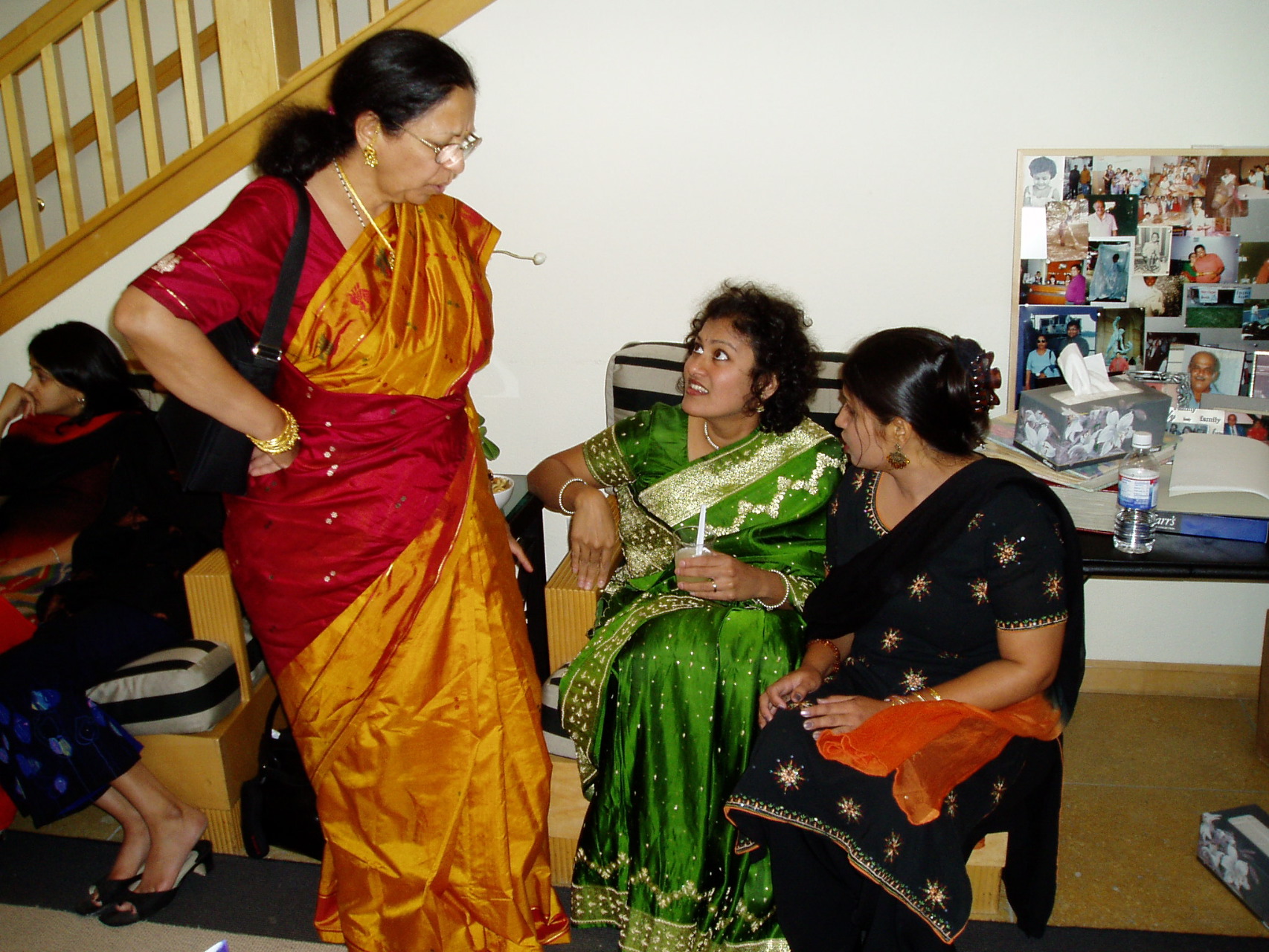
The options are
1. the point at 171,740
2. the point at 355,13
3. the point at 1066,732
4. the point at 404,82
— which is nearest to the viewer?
the point at 404,82

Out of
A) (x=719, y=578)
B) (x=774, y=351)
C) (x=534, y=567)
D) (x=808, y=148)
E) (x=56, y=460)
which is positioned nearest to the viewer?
(x=719, y=578)

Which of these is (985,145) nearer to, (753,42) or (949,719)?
(753,42)

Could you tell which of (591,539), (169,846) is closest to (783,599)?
(591,539)

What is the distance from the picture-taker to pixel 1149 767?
89.5 inches

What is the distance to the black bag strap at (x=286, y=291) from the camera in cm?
139

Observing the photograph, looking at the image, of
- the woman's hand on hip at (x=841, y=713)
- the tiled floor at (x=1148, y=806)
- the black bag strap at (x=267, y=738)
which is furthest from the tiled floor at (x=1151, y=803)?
the black bag strap at (x=267, y=738)

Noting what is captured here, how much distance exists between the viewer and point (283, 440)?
4.79 ft

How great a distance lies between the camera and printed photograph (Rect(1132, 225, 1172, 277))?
7.12ft

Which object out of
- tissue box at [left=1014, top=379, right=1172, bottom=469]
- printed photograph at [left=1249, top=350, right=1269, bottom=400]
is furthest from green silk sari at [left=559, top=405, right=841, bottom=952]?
printed photograph at [left=1249, top=350, right=1269, bottom=400]

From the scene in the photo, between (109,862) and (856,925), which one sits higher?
(856,925)

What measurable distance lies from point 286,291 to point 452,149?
321 millimetres

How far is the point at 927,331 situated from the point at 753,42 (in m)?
1.06

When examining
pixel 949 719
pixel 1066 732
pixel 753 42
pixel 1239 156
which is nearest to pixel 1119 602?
pixel 1066 732

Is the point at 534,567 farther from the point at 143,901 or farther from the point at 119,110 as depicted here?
the point at 119,110
